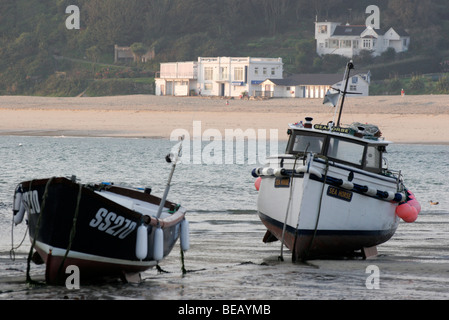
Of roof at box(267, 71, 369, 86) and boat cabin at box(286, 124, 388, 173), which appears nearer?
boat cabin at box(286, 124, 388, 173)

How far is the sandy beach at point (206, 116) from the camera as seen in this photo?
5734 centimetres

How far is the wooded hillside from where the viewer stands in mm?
102188

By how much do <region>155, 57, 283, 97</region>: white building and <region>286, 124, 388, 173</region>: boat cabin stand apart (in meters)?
73.3

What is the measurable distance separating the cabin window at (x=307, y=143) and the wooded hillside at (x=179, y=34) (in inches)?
3197

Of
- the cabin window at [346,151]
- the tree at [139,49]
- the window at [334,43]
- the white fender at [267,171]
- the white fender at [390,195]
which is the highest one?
the window at [334,43]

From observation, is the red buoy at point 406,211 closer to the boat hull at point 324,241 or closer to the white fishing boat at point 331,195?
the white fishing boat at point 331,195

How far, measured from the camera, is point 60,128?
200 ft

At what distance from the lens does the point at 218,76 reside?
93.1 metres

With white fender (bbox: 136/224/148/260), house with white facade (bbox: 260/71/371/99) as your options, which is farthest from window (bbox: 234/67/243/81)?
white fender (bbox: 136/224/148/260)

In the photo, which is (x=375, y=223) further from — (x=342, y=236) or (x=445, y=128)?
(x=445, y=128)

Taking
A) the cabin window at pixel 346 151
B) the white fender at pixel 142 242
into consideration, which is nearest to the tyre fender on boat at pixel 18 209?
the white fender at pixel 142 242

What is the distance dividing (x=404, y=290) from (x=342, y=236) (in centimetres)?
351

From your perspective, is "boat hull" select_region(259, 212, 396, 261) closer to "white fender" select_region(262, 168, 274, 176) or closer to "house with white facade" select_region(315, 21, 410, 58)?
"white fender" select_region(262, 168, 274, 176)
